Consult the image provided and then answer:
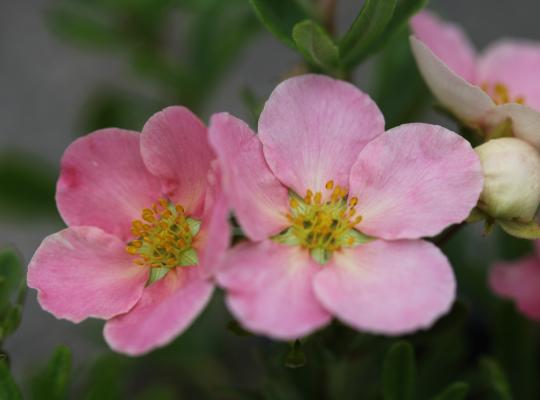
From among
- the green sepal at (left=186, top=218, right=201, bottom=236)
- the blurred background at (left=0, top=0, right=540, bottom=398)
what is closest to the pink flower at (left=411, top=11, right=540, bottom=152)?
the blurred background at (left=0, top=0, right=540, bottom=398)

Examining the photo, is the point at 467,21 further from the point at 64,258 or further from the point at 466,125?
the point at 64,258

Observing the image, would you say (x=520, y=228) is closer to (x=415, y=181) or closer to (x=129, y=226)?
(x=415, y=181)

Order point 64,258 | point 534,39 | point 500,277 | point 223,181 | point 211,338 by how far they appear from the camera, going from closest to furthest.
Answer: point 223,181 → point 64,258 → point 500,277 → point 211,338 → point 534,39

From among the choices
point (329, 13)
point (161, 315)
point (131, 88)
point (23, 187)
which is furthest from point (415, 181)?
point (131, 88)

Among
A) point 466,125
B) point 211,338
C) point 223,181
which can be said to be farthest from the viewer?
point 211,338

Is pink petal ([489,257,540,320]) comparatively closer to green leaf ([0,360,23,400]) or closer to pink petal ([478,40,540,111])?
pink petal ([478,40,540,111])

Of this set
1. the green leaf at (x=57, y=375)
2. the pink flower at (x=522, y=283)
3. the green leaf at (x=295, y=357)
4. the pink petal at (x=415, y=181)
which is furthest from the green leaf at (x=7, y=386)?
the pink flower at (x=522, y=283)

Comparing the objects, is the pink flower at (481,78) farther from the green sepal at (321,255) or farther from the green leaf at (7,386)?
the green leaf at (7,386)

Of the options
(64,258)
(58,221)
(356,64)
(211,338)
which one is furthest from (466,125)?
(58,221)
